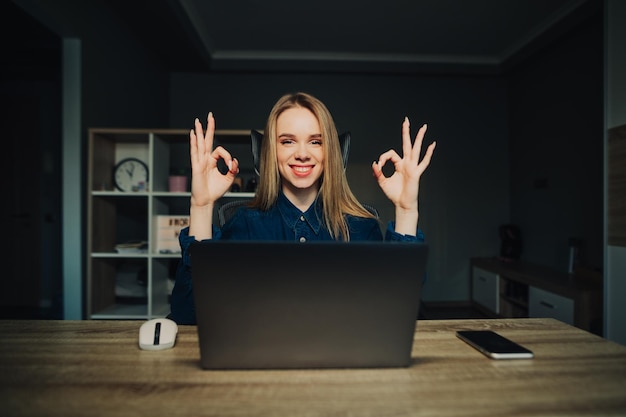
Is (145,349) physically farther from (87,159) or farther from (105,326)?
(87,159)

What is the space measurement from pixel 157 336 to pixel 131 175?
2544 millimetres

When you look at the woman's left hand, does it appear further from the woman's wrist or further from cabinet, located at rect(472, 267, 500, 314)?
cabinet, located at rect(472, 267, 500, 314)

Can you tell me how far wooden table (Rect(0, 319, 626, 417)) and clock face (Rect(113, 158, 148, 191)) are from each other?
2.36 metres

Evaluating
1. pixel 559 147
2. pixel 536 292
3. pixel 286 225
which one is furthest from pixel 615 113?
pixel 286 225

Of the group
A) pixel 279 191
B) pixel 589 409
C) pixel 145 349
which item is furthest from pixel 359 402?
pixel 279 191

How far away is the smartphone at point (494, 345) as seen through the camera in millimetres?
916

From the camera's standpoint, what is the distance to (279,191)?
5.52 ft

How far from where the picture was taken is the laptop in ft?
2.39

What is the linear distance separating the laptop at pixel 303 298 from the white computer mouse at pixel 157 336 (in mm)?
219

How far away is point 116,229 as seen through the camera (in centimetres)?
351

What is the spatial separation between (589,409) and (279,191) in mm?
1200

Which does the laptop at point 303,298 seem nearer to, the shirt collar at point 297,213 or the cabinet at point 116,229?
the shirt collar at point 297,213

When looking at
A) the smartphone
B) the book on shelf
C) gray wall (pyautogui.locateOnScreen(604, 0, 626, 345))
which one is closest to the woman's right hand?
the smartphone

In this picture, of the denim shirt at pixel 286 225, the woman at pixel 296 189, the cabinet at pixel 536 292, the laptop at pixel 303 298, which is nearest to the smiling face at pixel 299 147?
the woman at pixel 296 189
